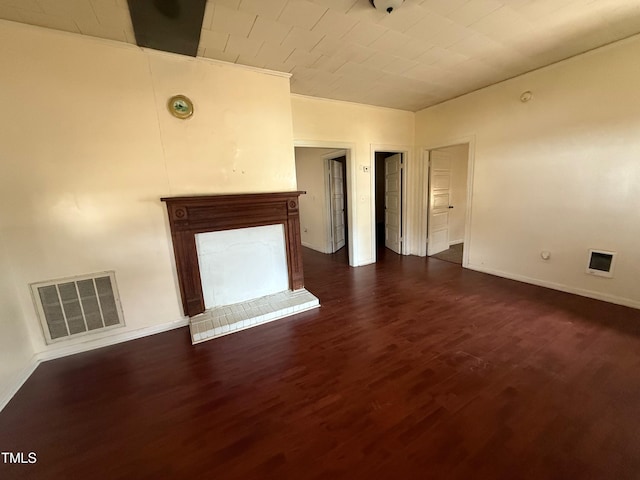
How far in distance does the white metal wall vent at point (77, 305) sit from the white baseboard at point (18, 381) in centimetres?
18

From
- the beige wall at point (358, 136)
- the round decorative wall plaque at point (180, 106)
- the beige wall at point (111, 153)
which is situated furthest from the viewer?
the beige wall at point (358, 136)

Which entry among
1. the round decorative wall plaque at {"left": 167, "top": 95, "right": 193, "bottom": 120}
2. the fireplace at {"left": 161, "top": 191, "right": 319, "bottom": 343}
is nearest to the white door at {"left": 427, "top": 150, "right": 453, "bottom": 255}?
the fireplace at {"left": 161, "top": 191, "right": 319, "bottom": 343}

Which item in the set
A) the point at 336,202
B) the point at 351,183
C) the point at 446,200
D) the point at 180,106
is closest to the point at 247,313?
the point at 180,106

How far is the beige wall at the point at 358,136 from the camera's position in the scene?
372 cm

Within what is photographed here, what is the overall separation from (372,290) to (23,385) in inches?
133

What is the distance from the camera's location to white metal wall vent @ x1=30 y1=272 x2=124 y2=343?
7.15 feet

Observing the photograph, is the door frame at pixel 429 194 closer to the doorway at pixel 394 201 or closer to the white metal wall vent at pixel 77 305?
the doorway at pixel 394 201

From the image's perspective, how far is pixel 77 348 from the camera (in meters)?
2.32

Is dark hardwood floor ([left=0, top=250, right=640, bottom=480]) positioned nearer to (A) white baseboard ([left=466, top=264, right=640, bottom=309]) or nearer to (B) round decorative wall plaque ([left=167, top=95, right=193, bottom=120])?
(A) white baseboard ([left=466, top=264, right=640, bottom=309])

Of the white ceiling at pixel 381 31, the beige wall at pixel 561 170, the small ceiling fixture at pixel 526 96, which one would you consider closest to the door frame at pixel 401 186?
the beige wall at pixel 561 170

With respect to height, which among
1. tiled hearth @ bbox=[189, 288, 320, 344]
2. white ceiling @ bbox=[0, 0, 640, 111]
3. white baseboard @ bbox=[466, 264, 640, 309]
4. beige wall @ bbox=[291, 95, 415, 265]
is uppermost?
white ceiling @ bbox=[0, 0, 640, 111]

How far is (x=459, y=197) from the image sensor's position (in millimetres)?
5480

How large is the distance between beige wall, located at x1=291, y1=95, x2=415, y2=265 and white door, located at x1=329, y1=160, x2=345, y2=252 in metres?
1.03

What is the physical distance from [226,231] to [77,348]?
170cm
